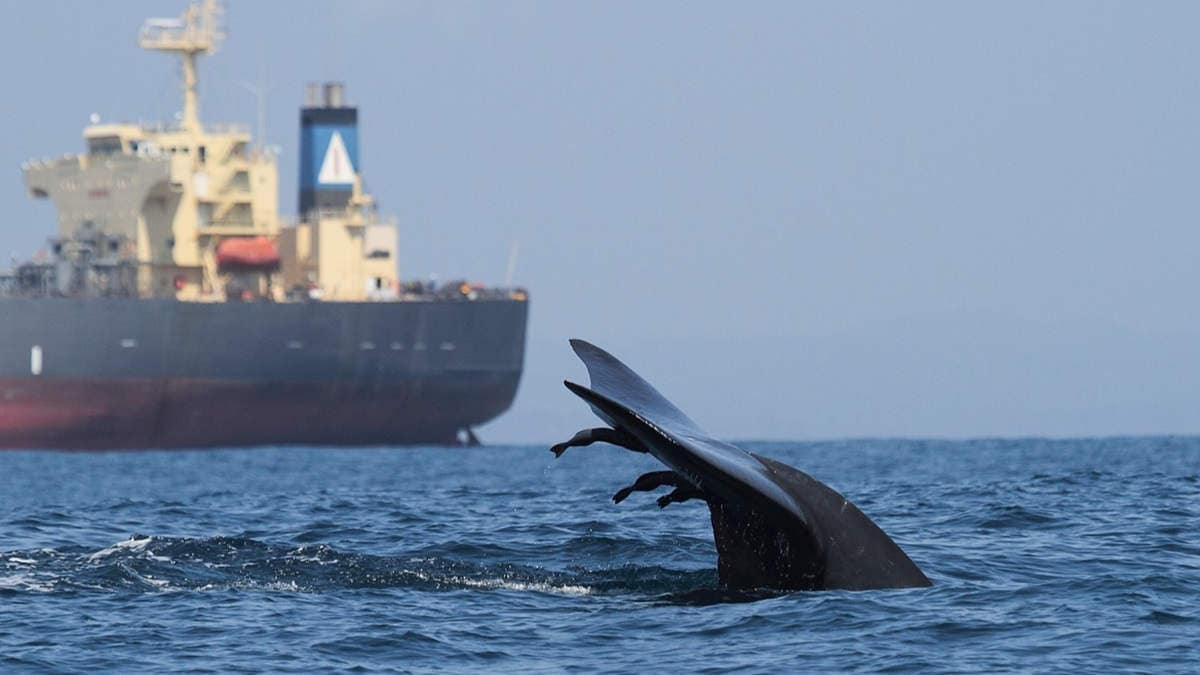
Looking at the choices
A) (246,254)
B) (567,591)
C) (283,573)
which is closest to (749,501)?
(567,591)

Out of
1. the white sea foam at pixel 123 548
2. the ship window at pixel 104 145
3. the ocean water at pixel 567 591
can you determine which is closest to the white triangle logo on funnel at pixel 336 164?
the ship window at pixel 104 145

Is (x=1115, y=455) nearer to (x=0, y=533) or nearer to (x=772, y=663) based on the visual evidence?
(x=0, y=533)

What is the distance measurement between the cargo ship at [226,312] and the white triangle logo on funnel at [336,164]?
79 millimetres

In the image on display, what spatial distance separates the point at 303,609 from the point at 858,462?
100 feet

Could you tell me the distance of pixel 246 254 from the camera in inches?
3024

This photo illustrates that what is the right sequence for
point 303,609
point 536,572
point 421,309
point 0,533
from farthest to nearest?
point 421,309 < point 0,533 < point 536,572 < point 303,609

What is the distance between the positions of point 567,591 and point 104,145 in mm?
66590

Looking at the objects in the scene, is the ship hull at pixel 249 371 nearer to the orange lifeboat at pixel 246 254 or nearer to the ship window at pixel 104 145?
the orange lifeboat at pixel 246 254

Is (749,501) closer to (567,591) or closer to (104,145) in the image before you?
(567,591)

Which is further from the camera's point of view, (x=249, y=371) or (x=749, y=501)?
(x=249, y=371)

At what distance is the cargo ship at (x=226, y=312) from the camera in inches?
2734

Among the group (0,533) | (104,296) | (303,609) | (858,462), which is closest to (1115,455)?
(858,462)

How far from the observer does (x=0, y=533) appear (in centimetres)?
2062

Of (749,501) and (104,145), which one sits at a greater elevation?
(104,145)
